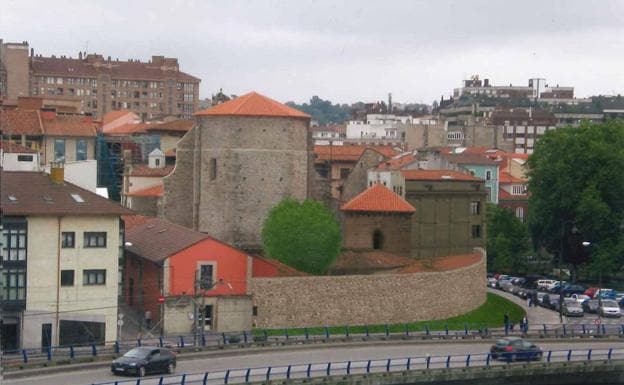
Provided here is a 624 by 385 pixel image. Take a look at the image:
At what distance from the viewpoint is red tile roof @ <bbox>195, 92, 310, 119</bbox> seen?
8394cm

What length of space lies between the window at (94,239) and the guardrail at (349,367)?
13.3 meters

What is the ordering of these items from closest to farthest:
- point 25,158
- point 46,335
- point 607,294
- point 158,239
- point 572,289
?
1. point 46,335
2. point 158,239
3. point 25,158
4. point 607,294
5. point 572,289

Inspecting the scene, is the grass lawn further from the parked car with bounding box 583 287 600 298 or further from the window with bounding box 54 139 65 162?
the window with bounding box 54 139 65 162

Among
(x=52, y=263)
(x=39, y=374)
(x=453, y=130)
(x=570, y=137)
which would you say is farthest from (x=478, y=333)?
(x=453, y=130)

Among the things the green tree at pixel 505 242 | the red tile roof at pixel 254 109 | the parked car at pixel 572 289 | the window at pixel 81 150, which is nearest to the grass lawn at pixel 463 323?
the parked car at pixel 572 289

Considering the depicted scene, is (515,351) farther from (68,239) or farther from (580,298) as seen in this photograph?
(580,298)

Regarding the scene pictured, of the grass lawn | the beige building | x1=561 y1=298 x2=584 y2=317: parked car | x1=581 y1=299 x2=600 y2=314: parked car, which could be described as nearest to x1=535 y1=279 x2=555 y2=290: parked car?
the grass lawn

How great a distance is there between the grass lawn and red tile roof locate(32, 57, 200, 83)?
112 m

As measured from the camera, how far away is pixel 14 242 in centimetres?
5534

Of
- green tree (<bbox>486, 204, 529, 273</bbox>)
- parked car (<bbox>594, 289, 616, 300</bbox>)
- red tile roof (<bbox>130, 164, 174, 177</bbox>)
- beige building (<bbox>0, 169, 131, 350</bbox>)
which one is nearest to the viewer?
beige building (<bbox>0, 169, 131, 350</bbox>)

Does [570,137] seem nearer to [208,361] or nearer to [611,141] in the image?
[611,141]

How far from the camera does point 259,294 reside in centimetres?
6331

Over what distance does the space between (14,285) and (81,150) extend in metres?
38.7

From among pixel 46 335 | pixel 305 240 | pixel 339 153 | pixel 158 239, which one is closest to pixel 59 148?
pixel 339 153
